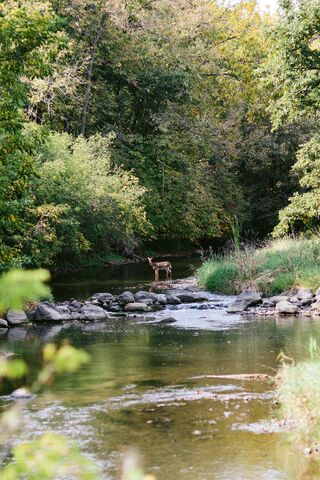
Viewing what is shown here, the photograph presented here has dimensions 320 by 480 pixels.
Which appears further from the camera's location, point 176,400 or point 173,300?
point 173,300

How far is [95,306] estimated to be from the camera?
64.4 feet

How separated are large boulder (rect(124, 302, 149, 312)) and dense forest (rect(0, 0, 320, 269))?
3036 mm

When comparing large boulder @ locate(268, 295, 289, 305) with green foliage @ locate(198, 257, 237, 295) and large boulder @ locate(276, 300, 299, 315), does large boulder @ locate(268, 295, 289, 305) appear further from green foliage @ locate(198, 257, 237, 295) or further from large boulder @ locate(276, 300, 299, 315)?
green foliage @ locate(198, 257, 237, 295)

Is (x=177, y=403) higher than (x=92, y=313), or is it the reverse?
(x=92, y=313)

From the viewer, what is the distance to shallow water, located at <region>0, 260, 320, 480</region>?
25.2 feet

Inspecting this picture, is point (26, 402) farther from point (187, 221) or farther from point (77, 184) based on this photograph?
point (187, 221)

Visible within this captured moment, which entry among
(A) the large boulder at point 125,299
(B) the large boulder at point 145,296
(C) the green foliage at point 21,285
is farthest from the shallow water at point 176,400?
(C) the green foliage at point 21,285

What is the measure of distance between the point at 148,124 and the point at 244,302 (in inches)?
765

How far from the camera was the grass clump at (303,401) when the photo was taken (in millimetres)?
8172

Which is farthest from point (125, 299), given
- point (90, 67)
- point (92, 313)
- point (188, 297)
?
point (90, 67)

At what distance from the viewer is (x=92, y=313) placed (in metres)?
19.0

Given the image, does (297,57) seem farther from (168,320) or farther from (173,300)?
(168,320)

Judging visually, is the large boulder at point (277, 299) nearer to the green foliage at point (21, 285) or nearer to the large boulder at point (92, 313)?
the large boulder at point (92, 313)

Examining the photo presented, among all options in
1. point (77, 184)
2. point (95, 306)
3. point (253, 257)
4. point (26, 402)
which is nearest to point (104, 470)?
point (26, 402)
